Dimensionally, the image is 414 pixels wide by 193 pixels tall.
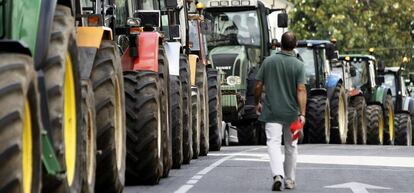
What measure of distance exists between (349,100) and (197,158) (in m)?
17.6

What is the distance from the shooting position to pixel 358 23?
7438 cm

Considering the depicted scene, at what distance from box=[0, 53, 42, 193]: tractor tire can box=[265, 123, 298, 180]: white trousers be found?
8.05 m

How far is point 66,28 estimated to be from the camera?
33.2 feet

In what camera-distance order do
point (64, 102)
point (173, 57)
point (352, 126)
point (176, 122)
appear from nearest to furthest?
point (64, 102) < point (176, 122) < point (173, 57) < point (352, 126)

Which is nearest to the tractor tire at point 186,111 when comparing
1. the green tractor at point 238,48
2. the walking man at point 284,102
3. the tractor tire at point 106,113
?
the walking man at point 284,102

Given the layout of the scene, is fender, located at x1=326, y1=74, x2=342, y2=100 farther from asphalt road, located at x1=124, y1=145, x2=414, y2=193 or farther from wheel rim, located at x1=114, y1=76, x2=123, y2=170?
wheel rim, located at x1=114, y1=76, x2=123, y2=170

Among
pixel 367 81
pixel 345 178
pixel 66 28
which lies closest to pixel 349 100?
pixel 367 81

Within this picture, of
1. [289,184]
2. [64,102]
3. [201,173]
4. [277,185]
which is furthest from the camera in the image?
[201,173]

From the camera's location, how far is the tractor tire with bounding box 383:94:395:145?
43.1 m

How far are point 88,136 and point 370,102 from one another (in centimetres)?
3083

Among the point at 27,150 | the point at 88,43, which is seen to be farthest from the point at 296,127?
the point at 27,150

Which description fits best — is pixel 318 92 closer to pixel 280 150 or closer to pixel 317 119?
pixel 317 119

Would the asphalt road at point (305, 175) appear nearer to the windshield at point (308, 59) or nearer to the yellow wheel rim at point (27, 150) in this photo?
the yellow wheel rim at point (27, 150)

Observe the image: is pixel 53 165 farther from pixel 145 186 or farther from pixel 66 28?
pixel 145 186
